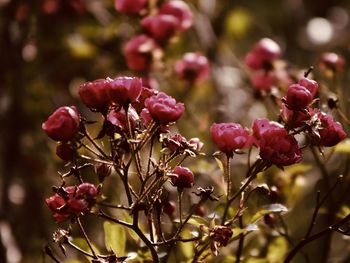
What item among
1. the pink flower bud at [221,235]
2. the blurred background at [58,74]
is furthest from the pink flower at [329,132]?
the blurred background at [58,74]

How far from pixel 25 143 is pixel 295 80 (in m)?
1.42

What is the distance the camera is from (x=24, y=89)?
2.89m

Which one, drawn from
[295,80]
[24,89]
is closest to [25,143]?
[24,89]

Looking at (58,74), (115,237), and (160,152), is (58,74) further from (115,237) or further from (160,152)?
(160,152)

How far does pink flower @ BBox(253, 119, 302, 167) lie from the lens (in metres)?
1.32

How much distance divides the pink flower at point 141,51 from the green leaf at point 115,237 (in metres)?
0.81

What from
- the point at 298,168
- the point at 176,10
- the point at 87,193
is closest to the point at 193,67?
the point at 176,10

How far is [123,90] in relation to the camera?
4.31 feet

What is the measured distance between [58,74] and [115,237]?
5.94ft

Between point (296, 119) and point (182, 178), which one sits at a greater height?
point (296, 119)

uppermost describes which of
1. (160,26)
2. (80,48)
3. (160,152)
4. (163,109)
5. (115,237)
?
(163,109)

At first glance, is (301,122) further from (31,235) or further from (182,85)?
(31,235)

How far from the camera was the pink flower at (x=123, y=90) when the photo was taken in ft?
4.31

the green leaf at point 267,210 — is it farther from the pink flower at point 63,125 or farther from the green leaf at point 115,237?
the pink flower at point 63,125
